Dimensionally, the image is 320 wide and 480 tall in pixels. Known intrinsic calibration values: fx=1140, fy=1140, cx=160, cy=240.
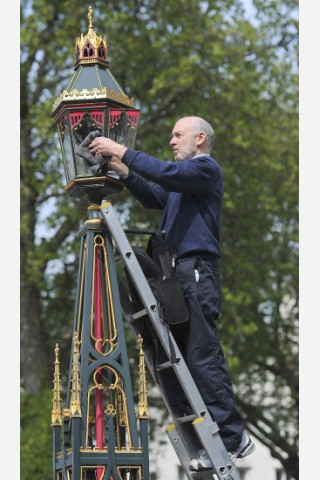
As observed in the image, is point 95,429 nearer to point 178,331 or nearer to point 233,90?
point 178,331

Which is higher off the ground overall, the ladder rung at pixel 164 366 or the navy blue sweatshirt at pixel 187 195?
the navy blue sweatshirt at pixel 187 195

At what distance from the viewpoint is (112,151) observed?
23.6 ft

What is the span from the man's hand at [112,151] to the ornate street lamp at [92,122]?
0.17 feet

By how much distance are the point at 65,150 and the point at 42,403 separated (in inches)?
574

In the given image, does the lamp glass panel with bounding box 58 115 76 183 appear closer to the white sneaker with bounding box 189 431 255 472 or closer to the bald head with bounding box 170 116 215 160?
the bald head with bounding box 170 116 215 160

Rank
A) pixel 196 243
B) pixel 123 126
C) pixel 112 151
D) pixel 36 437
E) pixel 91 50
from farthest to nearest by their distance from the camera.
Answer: pixel 36 437
pixel 91 50
pixel 123 126
pixel 196 243
pixel 112 151

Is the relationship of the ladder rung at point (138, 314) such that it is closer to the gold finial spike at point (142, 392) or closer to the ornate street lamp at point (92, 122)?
the gold finial spike at point (142, 392)

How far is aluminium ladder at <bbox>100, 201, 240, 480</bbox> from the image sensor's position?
6.88m

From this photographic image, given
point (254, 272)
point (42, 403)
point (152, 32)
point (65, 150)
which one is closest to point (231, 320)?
point (254, 272)

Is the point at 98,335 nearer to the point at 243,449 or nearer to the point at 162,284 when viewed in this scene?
the point at 162,284

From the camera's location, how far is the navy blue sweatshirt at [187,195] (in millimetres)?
7137

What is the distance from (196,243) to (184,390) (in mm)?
972

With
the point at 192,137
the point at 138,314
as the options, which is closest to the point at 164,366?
the point at 138,314

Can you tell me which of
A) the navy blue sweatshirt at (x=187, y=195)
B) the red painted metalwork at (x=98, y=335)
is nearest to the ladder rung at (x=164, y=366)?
the red painted metalwork at (x=98, y=335)
